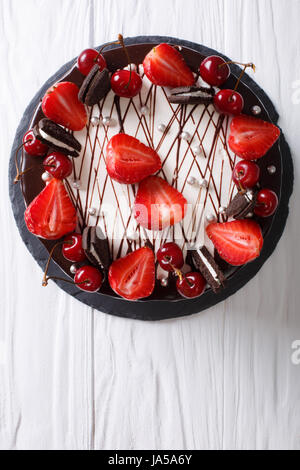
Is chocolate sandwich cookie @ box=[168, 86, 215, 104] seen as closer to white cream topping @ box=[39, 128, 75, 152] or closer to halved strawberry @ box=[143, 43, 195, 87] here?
halved strawberry @ box=[143, 43, 195, 87]

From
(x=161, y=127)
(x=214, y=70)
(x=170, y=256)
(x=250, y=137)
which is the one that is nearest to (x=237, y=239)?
(x=170, y=256)

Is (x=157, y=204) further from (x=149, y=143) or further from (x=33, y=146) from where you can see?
(x=33, y=146)

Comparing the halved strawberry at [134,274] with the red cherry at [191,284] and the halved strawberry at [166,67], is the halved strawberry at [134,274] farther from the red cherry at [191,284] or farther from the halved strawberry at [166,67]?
the halved strawberry at [166,67]

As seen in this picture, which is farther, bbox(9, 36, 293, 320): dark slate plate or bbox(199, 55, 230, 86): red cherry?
bbox(9, 36, 293, 320): dark slate plate

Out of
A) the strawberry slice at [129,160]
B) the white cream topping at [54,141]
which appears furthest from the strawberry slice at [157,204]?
the white cream topping at [54,141]

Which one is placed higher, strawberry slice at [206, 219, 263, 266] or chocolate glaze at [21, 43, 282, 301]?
chocolate glaze at [21, 43, 282, 301]

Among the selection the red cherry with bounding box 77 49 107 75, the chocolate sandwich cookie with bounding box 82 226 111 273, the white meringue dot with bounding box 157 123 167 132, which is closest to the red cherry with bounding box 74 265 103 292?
the chocolate sandwich cookie with bounding box 82 226 111 273
